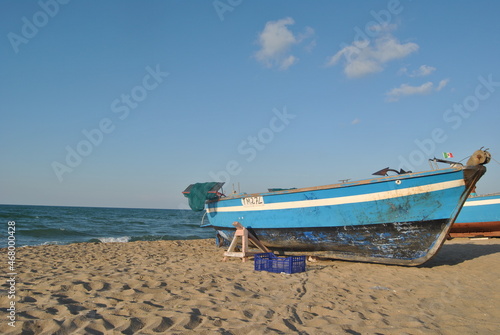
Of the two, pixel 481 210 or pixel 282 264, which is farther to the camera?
pixel 481 210

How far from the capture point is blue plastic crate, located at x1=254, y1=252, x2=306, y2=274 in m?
6.70

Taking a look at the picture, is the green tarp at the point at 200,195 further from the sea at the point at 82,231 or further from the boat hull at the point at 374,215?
the sea at the point at 82,231

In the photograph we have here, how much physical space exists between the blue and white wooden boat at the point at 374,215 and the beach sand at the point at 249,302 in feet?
2.41

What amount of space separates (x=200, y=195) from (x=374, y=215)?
6.22 meters

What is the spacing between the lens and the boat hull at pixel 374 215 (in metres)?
6.68

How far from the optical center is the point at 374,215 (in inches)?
286

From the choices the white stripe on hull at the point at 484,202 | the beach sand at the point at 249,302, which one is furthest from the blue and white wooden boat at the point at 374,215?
the white stripe on hull at the point at 484,202

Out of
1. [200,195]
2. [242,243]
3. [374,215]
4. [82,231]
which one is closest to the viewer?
[374,215]

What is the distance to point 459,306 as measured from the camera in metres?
4.67

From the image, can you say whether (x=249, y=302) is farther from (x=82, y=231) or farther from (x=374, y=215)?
(x=82, y=231)

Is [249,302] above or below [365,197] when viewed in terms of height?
below

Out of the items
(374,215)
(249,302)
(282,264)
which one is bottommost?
(249,302)

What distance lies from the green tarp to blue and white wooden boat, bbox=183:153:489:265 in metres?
2.69

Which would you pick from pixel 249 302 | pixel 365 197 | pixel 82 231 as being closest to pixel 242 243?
pixel 365 197
